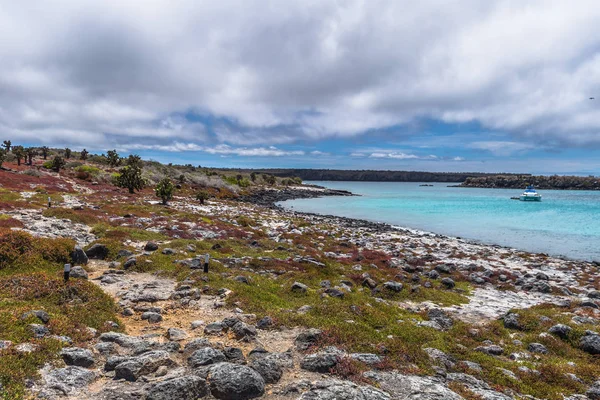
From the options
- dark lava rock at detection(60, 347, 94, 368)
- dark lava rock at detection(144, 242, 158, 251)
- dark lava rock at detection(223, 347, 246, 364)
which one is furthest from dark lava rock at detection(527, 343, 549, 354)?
dark lava rock at detection(144, 242, 158, 251)

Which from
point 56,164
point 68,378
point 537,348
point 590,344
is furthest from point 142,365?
point 56,164

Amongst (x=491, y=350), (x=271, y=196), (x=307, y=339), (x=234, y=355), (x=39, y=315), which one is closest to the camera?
(x=234, y=355)

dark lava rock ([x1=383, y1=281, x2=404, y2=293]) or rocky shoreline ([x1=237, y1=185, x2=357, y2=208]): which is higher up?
dark lava rock ([x1=383, y1=281, x2=404, y2=293])

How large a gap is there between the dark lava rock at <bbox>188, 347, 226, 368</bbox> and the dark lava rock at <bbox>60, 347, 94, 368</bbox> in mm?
2276

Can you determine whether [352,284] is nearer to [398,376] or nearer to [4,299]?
[398,376]

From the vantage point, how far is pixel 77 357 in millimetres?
7895

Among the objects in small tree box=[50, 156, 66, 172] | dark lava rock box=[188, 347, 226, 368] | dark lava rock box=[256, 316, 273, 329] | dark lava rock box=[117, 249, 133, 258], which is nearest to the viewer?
dark lava rock box=[188, 347, 226, 368]

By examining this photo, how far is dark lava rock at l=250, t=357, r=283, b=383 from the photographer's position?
7949 millimetres

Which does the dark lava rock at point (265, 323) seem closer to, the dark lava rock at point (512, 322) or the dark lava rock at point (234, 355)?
the dark lava rock at point (234, 355)

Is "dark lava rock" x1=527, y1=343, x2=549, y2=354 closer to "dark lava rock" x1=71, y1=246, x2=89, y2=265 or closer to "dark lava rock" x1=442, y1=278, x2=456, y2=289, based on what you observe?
"dark lava rock" x1=442, y1=278, x2=456, y2=289

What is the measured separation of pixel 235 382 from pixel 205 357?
1585 millimetres

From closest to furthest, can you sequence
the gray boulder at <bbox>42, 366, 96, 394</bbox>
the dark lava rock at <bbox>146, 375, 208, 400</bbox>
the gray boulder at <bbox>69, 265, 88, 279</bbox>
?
the dark lava rock at <bbox>146, 375, 208, 400</bbox>
the gray boulder at <bbox>42, 366, 96, 394</bbox>
the gray boulder at <bbox>69, 265, 88, 279</bbox>

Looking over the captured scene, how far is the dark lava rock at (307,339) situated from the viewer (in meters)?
9.91

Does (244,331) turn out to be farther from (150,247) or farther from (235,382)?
(150,247)
